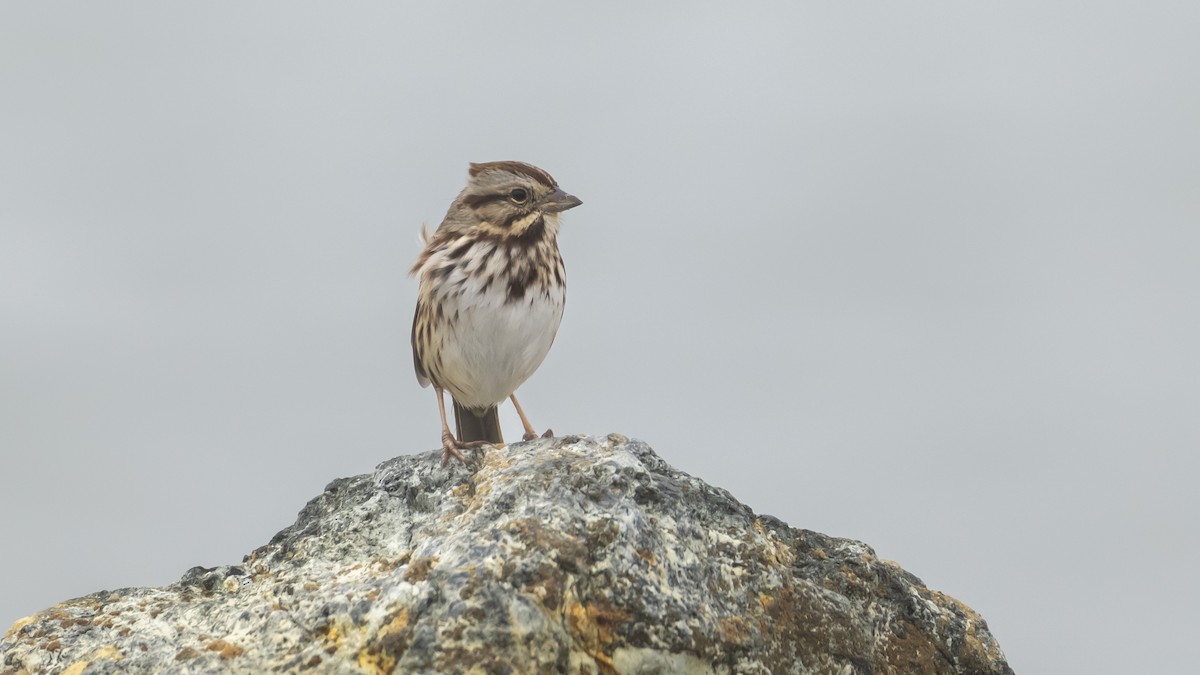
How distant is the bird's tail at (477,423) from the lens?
36.2 ft

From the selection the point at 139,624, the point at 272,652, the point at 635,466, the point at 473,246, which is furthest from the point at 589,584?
the point at 473,246

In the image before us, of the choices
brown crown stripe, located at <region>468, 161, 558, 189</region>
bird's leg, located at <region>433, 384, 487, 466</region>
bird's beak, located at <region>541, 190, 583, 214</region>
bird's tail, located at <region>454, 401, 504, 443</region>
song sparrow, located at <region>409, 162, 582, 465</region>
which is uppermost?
brown crown stripe, located at <region>468, 161, 558, 189</region>

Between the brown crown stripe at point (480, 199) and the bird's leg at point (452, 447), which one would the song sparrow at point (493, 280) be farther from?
the bird's leg at point (452, 447)

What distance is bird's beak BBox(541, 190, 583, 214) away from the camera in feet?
32.1

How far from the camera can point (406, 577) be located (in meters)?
5.55

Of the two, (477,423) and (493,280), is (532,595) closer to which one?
(493,280)

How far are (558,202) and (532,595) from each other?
15.9ft

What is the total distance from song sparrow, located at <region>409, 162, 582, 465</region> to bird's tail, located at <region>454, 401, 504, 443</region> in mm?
850

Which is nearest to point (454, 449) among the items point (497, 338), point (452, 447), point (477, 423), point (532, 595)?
point (452, 447)

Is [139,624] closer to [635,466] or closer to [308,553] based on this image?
[308,553]

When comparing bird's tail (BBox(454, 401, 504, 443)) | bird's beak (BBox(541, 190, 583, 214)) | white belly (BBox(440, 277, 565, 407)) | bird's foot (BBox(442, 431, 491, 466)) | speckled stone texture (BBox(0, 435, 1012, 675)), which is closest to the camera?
speckled stone texture (BBox(0, 435, 1012, 675))

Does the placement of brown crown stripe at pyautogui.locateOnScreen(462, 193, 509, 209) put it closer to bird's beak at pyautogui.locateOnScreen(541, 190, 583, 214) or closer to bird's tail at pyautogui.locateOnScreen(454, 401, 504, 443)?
bird's beak at pyautogui.locateOnScreen(541, 190, 583, 214)

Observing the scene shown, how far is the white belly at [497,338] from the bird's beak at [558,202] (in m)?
0.63

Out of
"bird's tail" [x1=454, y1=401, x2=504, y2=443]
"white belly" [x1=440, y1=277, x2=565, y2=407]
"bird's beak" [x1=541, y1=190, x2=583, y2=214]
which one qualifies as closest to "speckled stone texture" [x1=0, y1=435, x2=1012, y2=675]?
"white belly" [x1=440, y1=277, x2=565, y2=407]
